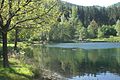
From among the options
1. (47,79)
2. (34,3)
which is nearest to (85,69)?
(47,79)

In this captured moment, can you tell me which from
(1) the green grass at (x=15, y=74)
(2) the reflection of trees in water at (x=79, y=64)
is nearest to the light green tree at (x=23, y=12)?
(1) the green grass at (x=15, y=74)

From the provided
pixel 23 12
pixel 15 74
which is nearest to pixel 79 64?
pixel 23 12

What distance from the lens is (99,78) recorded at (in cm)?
4291

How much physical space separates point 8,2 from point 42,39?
159425 mm

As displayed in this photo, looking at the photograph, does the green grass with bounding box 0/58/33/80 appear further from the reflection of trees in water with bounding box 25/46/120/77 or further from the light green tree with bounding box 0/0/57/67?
the reflection of trees in water with bounding box 25/46/120/77

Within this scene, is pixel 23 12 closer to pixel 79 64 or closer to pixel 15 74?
pixel 15 74

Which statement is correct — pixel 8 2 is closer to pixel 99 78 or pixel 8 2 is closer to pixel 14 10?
pixel 14 10

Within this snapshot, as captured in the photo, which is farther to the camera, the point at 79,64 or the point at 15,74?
the point at 79,64

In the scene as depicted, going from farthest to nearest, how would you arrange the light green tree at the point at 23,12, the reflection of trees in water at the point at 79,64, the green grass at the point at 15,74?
the reflection of trees in water at the point at 79,64 < the light green tree at the point at 23,12 < the green grass at the point at 15,74

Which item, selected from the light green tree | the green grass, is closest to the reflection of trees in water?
the green grass

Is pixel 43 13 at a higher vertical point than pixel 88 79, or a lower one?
higher

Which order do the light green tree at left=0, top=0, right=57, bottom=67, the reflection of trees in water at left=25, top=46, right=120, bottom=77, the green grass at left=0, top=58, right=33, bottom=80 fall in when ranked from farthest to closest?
1. the reflection of trees in water at left=25, top=46, right=120, bottom=77
2. the light green tree at left=0, top=0, right=57, bottom=67
3. the green grass at left=0, top=58, right=33, bottom=80


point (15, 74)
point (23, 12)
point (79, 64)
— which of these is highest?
point (23, 12)

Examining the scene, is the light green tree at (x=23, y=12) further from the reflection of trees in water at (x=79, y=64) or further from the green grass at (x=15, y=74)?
the reflection of trees in water at (x=79, y=64)
